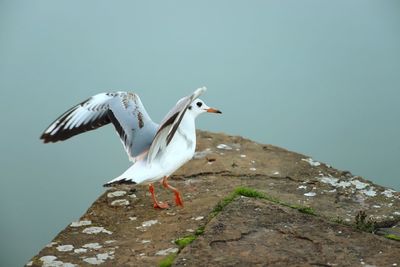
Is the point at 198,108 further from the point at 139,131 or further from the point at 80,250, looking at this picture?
the point at 80,250

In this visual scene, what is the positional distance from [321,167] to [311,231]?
1.73 metres

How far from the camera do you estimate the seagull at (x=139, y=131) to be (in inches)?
190

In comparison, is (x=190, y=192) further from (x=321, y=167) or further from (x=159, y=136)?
(x=321, y=167)

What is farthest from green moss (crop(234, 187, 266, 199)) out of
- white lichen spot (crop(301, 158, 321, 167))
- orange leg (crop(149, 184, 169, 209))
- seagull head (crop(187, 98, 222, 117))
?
white lichen spot (crop(301, 158, 321, 167))

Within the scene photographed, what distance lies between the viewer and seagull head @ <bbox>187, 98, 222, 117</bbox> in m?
5.30

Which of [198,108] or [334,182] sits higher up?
[198,108]

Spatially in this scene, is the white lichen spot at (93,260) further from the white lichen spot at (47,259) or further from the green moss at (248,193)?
the green moss at (248,193)

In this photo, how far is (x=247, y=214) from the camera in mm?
4680

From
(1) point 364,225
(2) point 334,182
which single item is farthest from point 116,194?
(1) point 364,225

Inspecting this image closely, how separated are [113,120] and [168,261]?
5.04 ft

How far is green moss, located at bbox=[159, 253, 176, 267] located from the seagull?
2.21ft

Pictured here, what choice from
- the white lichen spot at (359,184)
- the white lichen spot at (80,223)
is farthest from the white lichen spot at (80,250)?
the white lichen spot at (359,184)

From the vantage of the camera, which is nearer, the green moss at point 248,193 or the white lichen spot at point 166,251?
the white lichen spot at point 166,251

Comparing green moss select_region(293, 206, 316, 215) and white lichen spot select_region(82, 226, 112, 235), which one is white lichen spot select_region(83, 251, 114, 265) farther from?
green moss select_region(293, 206, 316, 215)
